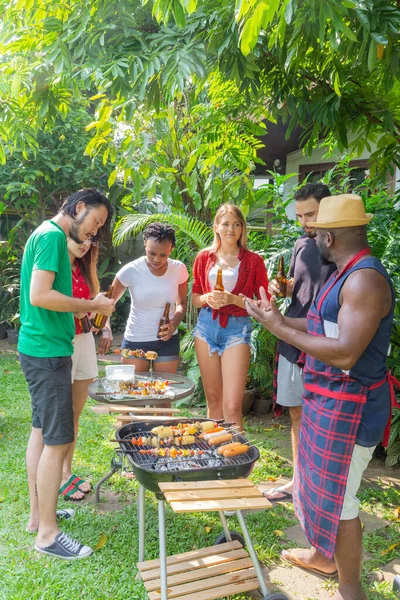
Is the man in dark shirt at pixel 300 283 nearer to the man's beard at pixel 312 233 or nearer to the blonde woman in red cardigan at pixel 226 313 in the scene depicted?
the man's beard at pixel 312 233

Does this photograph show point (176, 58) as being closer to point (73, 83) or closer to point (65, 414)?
point (73, 83)

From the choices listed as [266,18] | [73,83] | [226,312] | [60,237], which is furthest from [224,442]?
[73,83]

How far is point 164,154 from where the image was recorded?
6828mm

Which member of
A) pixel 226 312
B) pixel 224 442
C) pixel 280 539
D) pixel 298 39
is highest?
pixel 298 39

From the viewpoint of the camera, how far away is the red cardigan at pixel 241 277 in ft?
13.3

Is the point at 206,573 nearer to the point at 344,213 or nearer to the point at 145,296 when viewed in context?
the point at 344,213

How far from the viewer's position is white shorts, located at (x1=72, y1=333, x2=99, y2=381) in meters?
3.96

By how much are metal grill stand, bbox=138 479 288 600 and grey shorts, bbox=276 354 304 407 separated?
982mm

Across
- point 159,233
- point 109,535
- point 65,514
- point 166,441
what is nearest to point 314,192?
point 159,233

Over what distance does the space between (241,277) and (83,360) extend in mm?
1349

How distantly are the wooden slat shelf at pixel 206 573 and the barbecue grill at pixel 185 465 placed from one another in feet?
2.02

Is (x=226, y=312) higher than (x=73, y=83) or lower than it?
lower

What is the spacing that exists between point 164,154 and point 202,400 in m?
3.15

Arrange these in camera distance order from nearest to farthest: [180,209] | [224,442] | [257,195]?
1. [224,442]
2. [257,195]
3. [180,209]
